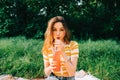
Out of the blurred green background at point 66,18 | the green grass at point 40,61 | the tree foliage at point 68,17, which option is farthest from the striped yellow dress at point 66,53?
the tree foliage at point 68,17

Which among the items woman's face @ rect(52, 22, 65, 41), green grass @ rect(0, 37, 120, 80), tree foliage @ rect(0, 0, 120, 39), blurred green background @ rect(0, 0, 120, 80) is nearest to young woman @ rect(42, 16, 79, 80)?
woman's face @ rect(52, 22, 65, 41)

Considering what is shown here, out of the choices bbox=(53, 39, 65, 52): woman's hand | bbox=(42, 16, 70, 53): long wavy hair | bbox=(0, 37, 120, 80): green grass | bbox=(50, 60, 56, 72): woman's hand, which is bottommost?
bbox=(0, 37, 120, 80): green grass

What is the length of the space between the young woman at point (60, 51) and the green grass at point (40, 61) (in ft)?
10.5

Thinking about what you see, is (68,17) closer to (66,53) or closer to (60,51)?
(66,53)

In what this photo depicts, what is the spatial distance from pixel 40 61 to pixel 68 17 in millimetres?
4245

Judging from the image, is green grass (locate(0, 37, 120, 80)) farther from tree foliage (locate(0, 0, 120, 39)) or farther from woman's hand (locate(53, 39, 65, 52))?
woman's hand (locate(53, 39, 65, 52))

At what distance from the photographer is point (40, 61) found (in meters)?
7.88

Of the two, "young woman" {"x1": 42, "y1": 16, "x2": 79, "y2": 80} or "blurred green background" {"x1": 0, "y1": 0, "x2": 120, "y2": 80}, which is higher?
"young woman" {"x1": 42, "y1": 16, "x2": 79, "y2": 80}

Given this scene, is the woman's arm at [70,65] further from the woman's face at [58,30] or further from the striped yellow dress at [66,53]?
the woman's face at [58,30]

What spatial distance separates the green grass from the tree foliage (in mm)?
2927

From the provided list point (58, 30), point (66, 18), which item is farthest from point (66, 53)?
point (66, 18)

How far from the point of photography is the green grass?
7395mm

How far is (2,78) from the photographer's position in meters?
7.14

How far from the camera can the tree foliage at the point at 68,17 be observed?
1169 centimetres
